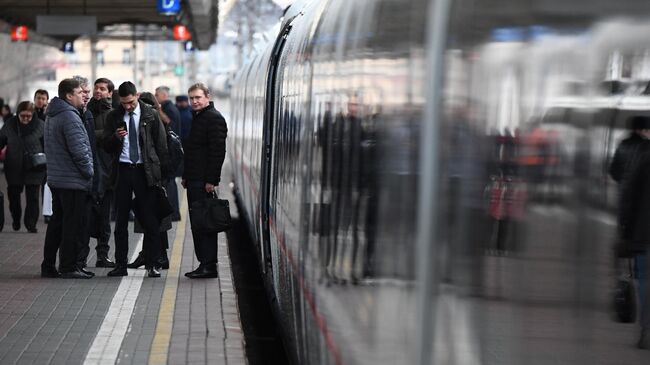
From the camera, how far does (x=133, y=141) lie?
11.5 metres

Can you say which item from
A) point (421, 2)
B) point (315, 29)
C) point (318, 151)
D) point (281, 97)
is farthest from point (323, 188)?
point (281, 97)

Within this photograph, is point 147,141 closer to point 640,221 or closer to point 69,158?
point 69,158

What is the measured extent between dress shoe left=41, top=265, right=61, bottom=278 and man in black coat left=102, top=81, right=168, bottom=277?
0.74 m

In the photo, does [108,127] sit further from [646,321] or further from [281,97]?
[646,321]

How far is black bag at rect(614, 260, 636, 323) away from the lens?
2.45 m

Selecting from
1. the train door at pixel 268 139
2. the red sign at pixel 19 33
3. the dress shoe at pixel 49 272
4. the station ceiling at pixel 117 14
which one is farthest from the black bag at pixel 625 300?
the red sign at pixel 19 33

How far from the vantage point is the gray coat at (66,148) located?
11352 mm

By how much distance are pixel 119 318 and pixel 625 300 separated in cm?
753

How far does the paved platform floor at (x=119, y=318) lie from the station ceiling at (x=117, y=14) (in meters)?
16.7

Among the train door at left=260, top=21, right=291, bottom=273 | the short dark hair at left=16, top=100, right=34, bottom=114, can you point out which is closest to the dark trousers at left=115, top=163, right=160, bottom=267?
the train door at left=260, top=21, right=291, bottom=273

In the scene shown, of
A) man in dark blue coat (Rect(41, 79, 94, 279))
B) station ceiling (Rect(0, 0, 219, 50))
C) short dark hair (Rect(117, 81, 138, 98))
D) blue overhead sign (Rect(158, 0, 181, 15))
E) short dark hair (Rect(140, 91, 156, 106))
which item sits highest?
station ceiling (Rect(0, 0, 219, 50))

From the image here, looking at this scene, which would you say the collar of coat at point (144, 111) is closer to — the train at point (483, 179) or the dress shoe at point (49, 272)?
the dress shoe at point (49, 272)

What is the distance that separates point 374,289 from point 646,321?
1.74 meters

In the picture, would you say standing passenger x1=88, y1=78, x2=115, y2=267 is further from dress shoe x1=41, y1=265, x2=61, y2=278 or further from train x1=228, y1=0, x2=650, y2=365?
train x1=228, y1=0, x2=650, y2=365
